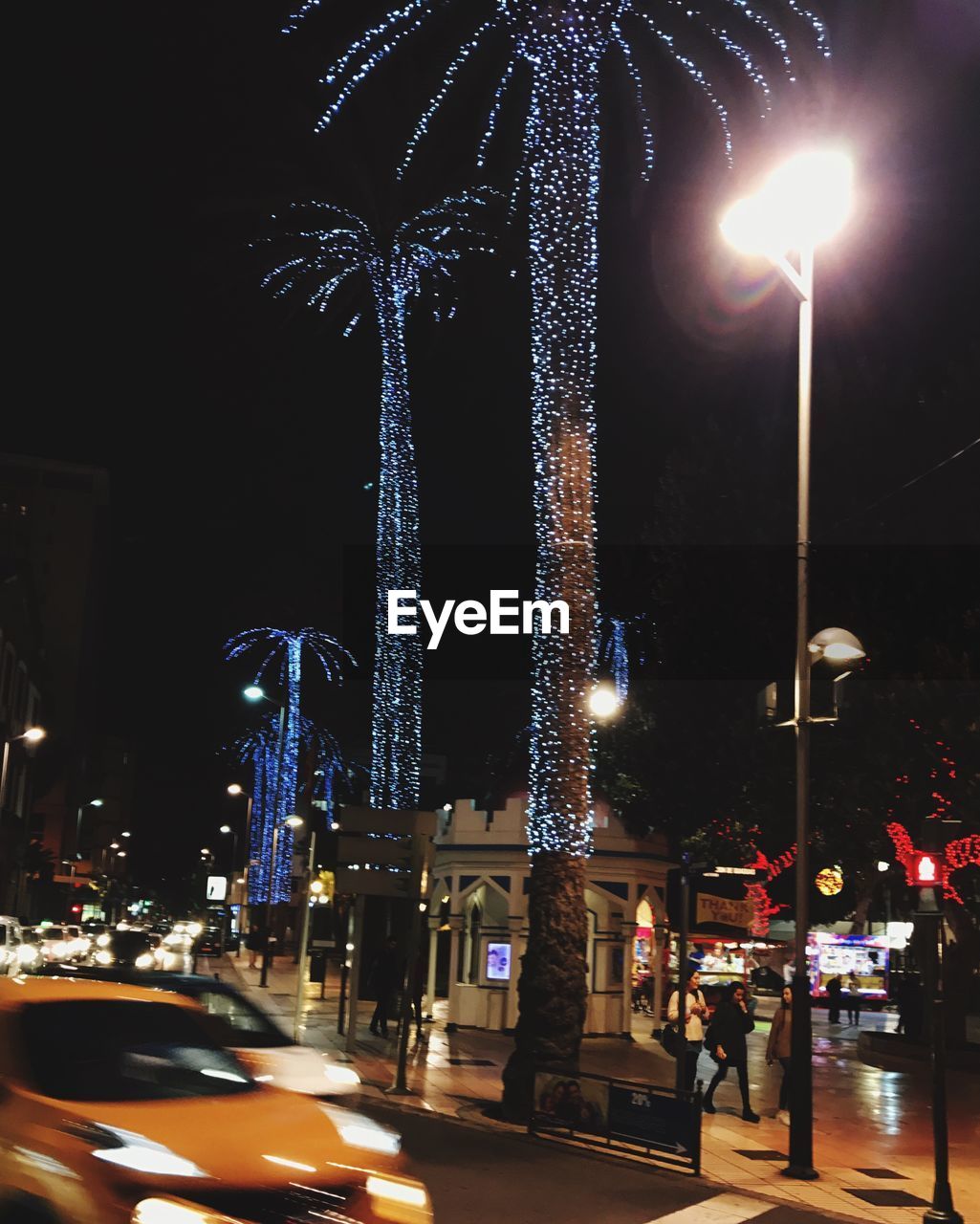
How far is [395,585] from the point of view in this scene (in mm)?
30516

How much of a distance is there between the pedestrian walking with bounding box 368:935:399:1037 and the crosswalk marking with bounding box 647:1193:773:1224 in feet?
48.8

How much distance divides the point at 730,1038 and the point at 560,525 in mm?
7421

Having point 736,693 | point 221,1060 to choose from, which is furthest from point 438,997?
point 221,1060

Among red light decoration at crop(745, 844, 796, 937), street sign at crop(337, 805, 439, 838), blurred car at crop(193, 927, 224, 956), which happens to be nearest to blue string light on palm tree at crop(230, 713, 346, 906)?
blurred car at crop(193, 927, 224, 956)

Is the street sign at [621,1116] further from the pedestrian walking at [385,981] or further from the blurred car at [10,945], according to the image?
the blurred car at [10,945]

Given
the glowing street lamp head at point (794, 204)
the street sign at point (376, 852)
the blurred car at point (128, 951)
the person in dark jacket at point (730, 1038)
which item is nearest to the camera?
the glowing street lamp head at point (794, 204)

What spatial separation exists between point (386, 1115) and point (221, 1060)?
9088mm

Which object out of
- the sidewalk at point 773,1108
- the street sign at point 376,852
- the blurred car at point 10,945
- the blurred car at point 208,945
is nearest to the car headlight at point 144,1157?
the sidewalk at point 773,1108

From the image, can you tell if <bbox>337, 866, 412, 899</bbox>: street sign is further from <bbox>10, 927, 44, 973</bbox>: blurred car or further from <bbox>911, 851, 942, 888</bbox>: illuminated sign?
<bbox>10, 927, 44, 973</bbox>: blurred car

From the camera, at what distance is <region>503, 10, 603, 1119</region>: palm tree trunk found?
51.8ft

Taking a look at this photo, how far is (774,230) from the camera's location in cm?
1374

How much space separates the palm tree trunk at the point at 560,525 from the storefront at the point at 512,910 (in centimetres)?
1180

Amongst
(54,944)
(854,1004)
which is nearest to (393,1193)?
(854,1004)

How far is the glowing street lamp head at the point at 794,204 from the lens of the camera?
13.1 meters
